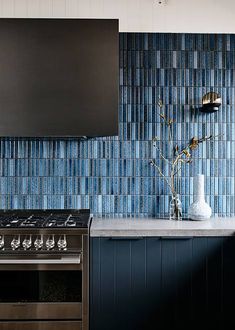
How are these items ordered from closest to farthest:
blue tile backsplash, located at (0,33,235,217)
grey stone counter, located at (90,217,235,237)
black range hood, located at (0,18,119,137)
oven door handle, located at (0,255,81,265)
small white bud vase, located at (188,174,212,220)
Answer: oven door handle, located at (0,255,81,265)
grey stone counter, located at (90,217,235,237)
black range hood, located at (0,18,119,137)
small white bud vase, located at (188,174,212,220)
blue tile backsplash, located at (0,33,235,217)

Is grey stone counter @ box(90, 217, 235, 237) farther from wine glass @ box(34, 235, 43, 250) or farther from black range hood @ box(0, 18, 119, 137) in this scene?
black range hood @ box(0, 18, 119, 137)

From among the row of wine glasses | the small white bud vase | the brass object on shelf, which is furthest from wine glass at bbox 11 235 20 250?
the brass object on shelf

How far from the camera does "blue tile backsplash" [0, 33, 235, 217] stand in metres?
2.79

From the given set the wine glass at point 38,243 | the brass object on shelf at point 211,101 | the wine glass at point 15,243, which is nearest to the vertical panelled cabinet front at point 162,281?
the wine glass at point 38,243

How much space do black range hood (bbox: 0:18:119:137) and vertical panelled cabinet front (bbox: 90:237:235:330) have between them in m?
0.78

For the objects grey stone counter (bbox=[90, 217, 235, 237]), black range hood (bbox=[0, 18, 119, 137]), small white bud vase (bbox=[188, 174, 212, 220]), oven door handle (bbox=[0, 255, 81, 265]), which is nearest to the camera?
oven door handle (bbox=[0, 255, 81, 265])

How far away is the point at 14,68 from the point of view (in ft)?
7.89

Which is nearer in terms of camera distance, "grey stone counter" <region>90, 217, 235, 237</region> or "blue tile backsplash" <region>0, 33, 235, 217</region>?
"grey stone counter" <region>90, 217, 235, 237</region>

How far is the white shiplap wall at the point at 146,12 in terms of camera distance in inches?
113

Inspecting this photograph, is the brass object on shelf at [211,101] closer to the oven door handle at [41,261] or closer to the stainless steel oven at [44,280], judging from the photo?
the stainless steel oven at [44,280]

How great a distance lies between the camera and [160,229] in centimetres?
226

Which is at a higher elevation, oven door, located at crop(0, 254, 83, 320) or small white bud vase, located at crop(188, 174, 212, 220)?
small white bud vase, located at crop(188, 174, 212, 220)

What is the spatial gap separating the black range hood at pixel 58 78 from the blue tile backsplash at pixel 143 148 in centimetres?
39

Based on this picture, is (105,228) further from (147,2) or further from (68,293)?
(147,2)
